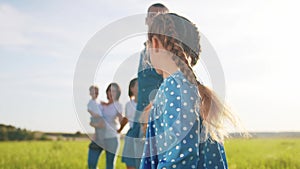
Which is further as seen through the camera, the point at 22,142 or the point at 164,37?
the point at 22,142


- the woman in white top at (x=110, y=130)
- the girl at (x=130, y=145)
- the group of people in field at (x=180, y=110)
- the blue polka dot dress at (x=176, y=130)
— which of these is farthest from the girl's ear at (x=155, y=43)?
the woman in white top at (x=110, y=130)

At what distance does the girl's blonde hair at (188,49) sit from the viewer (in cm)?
293

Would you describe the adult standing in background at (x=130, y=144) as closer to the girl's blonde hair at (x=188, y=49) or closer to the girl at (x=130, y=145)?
the girl at (x=130, y=145)

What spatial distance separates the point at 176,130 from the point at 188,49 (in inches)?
18.7

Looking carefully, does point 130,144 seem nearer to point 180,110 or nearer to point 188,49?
point 188,49

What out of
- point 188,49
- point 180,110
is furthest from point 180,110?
point 188,49

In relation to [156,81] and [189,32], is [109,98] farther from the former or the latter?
[189,32]

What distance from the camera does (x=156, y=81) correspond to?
15.8 feet

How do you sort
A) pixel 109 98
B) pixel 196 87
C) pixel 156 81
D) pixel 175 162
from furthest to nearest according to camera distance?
1. pixel 109 98
2. pixel 156 81
3. pixel 196 87
4. pixel 175 162

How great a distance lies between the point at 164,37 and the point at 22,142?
54.6 feet

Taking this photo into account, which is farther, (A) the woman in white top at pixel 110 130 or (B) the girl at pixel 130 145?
(A) the woman in white top at pixel 110 130

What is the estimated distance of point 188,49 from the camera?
297 centimetres

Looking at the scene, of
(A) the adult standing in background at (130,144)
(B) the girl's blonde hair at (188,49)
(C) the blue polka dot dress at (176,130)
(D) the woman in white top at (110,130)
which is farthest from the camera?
(D) the woman in white top at (110,130)

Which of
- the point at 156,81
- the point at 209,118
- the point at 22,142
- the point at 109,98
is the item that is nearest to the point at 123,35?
the point at 156,81
